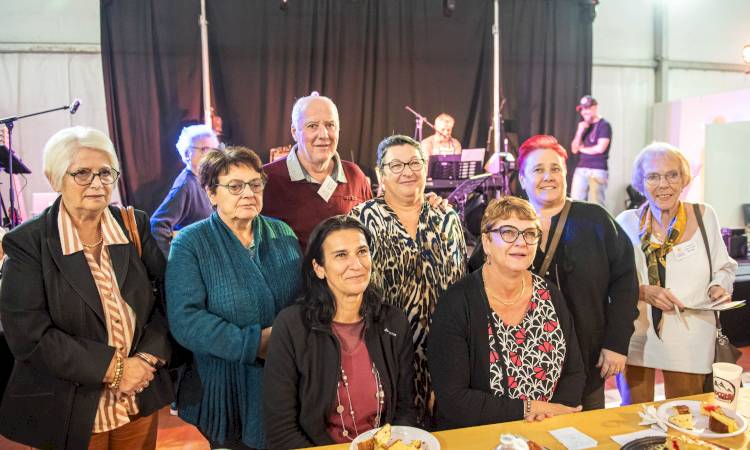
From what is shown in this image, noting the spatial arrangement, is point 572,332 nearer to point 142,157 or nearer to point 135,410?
point 135,410

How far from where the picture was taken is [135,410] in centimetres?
180

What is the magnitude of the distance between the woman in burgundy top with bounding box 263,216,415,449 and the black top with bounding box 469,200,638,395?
1.98 feet

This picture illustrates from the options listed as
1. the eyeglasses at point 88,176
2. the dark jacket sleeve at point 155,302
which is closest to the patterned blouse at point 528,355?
the dark jacket sleeve at point 155,302

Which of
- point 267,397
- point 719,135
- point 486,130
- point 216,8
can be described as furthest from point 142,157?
point 719,135

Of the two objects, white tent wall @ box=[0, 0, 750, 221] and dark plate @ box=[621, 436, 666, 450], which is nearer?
dark plate @ box=[621, 436, 666, 450]

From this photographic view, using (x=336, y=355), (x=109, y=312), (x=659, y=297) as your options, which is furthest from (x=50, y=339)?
(x=659, y=297)

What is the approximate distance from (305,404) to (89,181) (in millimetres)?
957

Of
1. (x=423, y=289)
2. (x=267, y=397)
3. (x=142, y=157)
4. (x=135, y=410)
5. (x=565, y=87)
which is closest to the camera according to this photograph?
(x=267, y=397)

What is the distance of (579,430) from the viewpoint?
153 centimetres

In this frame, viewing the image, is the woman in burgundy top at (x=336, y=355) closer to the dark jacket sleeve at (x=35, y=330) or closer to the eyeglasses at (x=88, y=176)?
the dark jacket sleeve at (x=35, y=330)

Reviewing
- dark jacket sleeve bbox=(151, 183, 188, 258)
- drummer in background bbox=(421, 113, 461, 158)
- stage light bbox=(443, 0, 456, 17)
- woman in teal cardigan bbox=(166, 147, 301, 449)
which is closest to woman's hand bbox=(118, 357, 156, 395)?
woman in teal cardigan bbox=(166, 147, 301, 449)

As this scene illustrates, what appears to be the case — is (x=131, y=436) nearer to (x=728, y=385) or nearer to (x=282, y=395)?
(x=282, y=395)

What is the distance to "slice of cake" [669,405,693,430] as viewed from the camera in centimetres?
145

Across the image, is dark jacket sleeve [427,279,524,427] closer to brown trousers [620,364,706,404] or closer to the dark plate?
the dark plate
